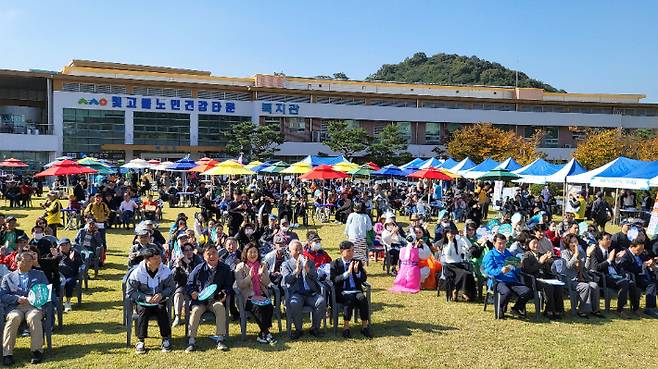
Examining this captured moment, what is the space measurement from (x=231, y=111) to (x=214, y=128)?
224cm

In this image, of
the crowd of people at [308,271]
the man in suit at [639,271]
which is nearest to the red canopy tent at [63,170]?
the crowd of people at [308,271]

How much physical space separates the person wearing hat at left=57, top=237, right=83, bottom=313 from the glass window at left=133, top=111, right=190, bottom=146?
133 feet

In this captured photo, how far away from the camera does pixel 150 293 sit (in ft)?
21.7

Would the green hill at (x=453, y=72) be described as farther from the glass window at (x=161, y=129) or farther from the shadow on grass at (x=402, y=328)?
the shadow on grass at (x=402, y=328)

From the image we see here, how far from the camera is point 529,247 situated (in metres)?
8.77

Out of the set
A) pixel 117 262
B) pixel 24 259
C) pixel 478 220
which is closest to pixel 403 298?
pixel 24 259

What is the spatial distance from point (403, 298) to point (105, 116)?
41952 mm

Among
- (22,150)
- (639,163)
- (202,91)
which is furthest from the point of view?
(202,91)

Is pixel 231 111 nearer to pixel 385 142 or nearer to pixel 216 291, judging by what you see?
pixel 385 142

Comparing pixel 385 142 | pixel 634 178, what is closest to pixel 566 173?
pixel 634 178

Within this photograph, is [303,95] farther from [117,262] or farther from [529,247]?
[529,247]

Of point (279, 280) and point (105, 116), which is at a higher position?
point (105, 116)

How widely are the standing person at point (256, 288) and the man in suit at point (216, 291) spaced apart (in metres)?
0.22

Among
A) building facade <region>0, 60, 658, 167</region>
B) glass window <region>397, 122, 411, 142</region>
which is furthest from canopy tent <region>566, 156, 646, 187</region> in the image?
glass window <region>397, 122, 411, 142</region>
